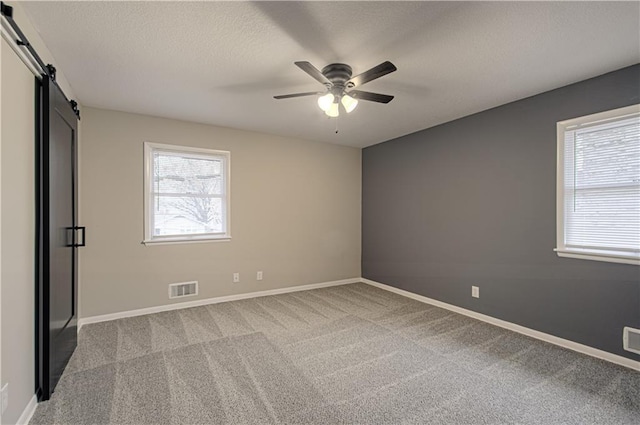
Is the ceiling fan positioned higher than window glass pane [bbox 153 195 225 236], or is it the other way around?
the ceiling fan

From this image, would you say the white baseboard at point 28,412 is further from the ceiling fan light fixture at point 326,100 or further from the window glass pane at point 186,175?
the ceiling fan light fixture at point 326,100

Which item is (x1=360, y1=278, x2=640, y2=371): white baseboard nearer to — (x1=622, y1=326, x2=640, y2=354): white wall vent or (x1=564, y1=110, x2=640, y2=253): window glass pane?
(x1=622, y1=326, x2=640, y2=354): white wall vent

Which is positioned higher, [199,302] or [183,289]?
[183,289]

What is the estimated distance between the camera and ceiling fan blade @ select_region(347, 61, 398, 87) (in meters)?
1.92

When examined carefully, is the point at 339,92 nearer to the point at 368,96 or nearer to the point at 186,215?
the point at 368,96

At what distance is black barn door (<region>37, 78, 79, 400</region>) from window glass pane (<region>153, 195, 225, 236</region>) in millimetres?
1111

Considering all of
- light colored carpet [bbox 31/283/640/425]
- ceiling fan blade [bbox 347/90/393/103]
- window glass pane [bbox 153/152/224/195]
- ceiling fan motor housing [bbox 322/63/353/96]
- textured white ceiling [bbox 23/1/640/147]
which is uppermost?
textured white ceiling [bbox 23/1/640/147]

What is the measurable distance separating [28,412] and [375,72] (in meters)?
3.16

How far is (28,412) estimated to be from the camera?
5.98ft

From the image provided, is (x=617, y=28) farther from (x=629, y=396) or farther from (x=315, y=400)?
(x=315, y=400)

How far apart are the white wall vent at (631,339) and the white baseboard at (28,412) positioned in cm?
443

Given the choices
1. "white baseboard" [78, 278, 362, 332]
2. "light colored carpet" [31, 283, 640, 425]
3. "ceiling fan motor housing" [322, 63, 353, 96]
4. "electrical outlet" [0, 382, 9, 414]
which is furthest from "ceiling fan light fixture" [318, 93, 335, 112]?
"white baseboard" [78, 278, 362, 332]

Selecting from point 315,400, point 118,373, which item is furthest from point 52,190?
point 315,400

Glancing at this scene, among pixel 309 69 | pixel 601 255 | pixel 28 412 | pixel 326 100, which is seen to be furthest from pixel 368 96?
pixel 28 412
